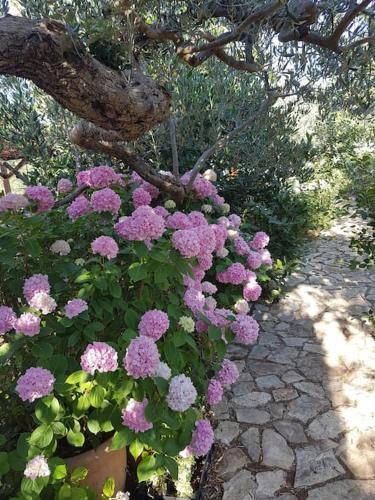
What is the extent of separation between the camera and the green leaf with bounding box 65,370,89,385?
65.6 inches

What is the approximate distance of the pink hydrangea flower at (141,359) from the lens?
5.31 ft

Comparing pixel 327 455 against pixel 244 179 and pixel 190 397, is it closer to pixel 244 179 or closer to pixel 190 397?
pixel 190 397

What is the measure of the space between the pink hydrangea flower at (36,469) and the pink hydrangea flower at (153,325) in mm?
618

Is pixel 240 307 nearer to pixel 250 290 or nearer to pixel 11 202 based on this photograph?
pixel 250 290

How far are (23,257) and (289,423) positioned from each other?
7.65 ft

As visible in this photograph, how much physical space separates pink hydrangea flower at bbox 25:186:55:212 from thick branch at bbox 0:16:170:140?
2.14 feet

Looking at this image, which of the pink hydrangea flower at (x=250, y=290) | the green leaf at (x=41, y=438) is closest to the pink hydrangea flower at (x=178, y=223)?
the pink hydrangea flower at (x=250, y=290)

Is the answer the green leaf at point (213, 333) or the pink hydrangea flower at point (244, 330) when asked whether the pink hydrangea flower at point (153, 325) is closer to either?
the green leaf at point (213, 333)

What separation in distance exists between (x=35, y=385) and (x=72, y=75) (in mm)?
1282

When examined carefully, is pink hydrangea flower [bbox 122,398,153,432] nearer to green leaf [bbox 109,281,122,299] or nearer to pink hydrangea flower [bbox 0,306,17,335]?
green leaf [bbox 109,281,122,299]

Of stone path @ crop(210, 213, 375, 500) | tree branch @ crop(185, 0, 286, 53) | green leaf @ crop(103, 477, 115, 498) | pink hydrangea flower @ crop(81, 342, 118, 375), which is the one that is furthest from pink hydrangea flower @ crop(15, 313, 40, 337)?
tree branch @ crop(185, 0, 286, 53)

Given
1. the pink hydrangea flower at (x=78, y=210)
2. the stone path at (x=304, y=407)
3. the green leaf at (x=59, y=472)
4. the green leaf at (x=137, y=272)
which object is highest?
the pink hydrangea flower at (x=78, y=210)

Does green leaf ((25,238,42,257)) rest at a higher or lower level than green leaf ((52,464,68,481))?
higher

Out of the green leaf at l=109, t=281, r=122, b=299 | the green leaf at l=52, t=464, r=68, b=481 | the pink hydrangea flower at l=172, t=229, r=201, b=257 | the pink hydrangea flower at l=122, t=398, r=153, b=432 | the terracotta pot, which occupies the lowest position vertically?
the terracotta pot
